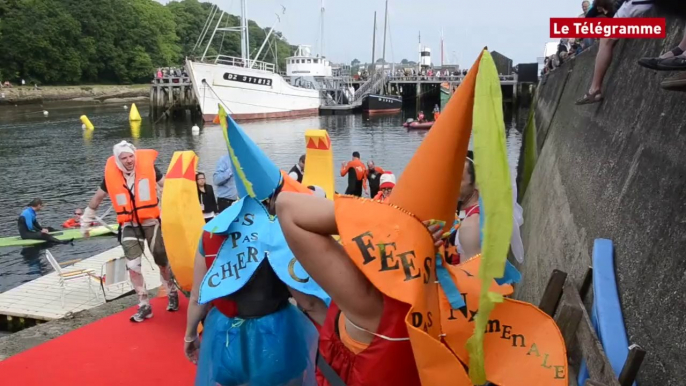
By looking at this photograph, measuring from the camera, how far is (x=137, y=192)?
17.4ft

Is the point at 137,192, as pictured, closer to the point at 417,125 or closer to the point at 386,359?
the point at 386,359

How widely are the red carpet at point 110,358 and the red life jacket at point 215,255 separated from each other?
160cm

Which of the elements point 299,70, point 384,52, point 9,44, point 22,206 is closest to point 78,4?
point 9,44

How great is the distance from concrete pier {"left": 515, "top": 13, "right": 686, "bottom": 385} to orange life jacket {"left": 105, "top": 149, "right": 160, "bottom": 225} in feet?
12.9

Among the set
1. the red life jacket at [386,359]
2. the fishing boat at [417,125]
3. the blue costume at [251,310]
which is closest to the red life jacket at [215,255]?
the blue costume at [251,310]

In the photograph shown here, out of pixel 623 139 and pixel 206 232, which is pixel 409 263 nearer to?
pixel 206 232

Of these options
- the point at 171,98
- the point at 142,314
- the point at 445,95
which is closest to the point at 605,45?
the point at 445,95

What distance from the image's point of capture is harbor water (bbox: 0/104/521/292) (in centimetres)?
1275

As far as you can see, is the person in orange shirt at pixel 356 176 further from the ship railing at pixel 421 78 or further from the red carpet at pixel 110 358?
the ship railing at pixel 421 78

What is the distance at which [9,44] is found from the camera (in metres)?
59.8

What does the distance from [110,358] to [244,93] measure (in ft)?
127

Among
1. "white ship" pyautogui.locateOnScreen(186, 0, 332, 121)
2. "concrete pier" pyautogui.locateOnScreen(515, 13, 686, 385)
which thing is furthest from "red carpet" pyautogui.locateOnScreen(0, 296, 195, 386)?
"white ship" pyautogui.locateOnScreen(186, 0, 332, 121)

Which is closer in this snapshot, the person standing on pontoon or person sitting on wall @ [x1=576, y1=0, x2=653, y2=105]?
person sitting on wall @ [x1=576, y1=0, x2=653, y2=105]

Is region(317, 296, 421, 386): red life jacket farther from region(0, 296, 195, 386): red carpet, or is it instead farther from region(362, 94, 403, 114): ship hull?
region(362, 94, 403, 114): ship hull
